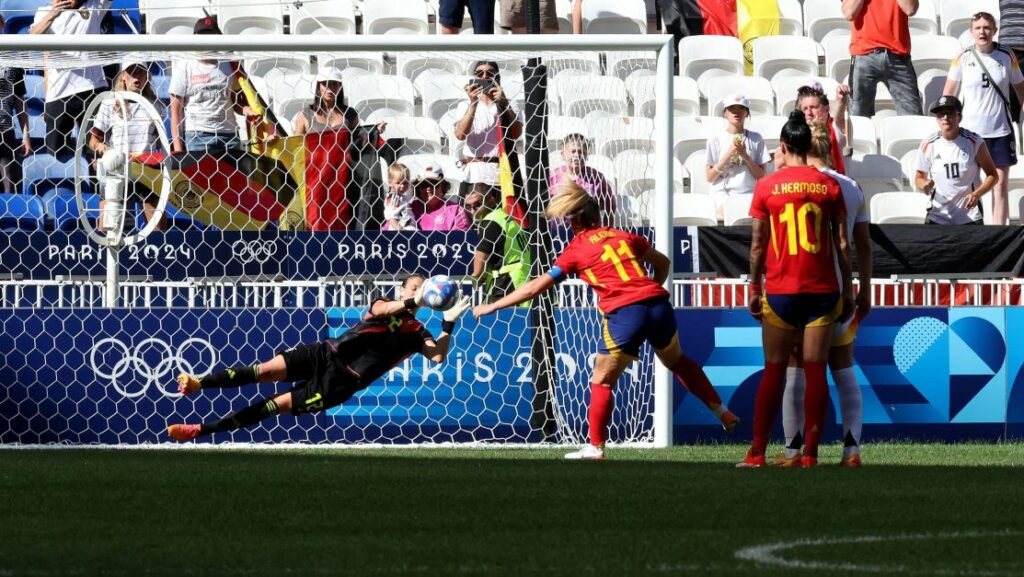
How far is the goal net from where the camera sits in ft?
37.1

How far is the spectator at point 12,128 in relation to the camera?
41.4 ft

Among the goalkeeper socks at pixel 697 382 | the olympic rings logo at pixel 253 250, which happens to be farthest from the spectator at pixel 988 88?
the olympic rings logo at pixel 253 250

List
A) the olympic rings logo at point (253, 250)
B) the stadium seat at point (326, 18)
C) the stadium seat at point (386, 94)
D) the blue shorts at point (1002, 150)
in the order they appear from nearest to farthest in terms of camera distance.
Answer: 1. the olympic rings logo at point (253, 250)
2. the blue shorts at point (1002, 150)
3. the stadium seat at point (386, 94)
4. the stadium seat at point (326, 18)

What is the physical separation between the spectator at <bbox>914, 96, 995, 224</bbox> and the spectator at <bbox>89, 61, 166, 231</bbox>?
6.18 meters

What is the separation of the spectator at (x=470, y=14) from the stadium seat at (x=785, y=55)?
3.25 metres

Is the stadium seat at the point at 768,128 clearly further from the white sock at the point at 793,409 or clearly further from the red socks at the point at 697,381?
the white sock at the point at 793,409

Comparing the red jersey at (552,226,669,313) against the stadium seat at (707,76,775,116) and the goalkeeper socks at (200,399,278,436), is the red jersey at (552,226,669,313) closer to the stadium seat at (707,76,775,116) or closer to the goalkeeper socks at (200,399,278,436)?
the goalkeeper socks at (200,399,278,436)

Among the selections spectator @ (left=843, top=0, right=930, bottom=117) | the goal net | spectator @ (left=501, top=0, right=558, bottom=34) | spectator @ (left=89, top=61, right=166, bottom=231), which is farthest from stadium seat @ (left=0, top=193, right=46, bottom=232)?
spectator @ (left=843, top=0, right=930, bottom=117)

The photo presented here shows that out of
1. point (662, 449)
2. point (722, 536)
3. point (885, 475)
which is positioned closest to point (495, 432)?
point (662, 449)

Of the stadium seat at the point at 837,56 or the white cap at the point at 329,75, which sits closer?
the white cap at the point at 329,75

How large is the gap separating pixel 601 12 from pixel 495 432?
25.0ft

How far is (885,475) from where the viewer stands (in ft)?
26.7

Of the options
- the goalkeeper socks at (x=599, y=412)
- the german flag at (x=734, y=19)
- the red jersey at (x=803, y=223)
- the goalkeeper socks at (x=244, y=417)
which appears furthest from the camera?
the german flag at (x=734, y=19)

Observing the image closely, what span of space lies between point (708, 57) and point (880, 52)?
1.98 meters
